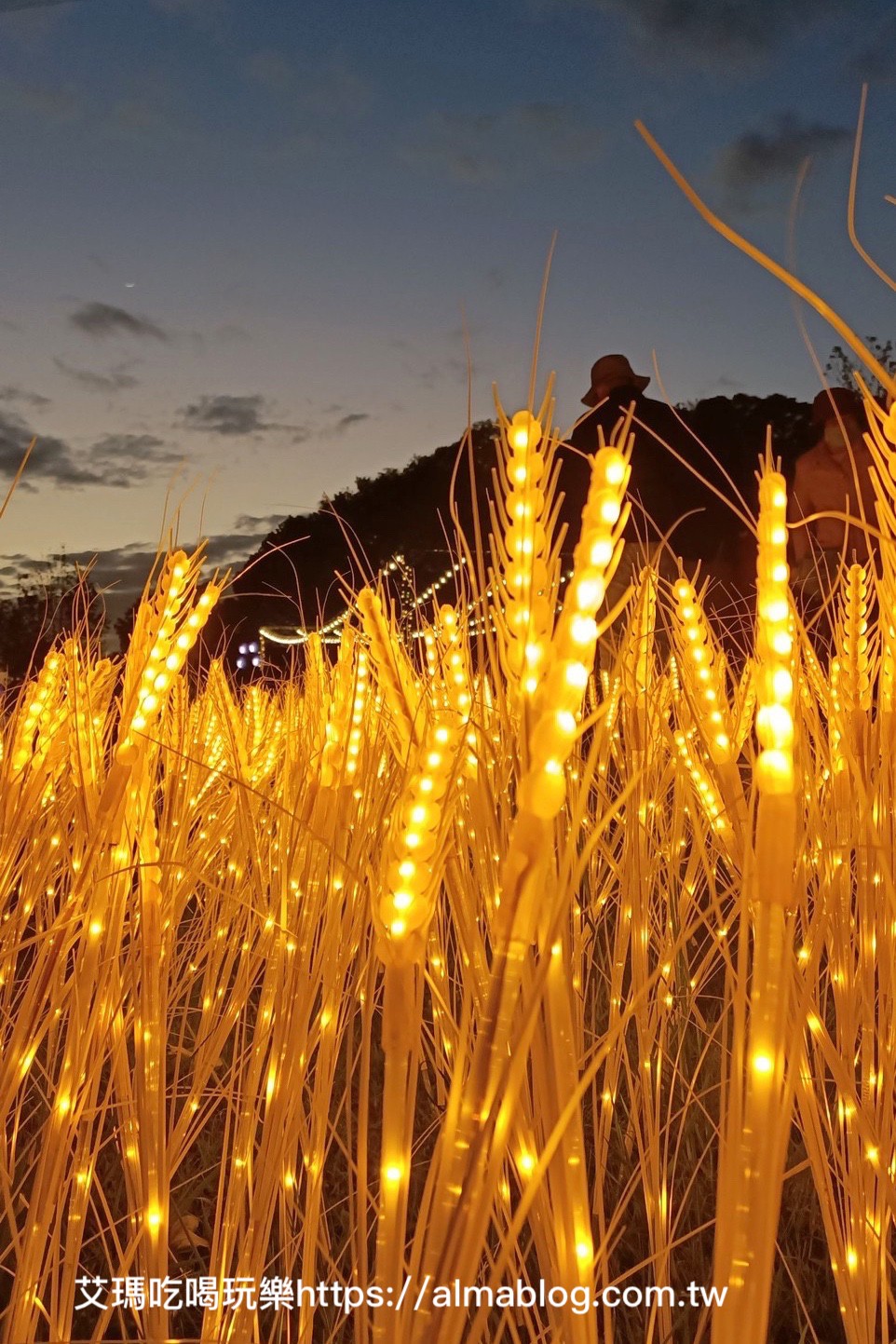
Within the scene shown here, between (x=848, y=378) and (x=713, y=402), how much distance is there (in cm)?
1041

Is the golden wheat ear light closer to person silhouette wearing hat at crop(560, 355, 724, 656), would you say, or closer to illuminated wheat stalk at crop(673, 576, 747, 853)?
illuminated wheat stalk at crop(673, 576, 747, 853)

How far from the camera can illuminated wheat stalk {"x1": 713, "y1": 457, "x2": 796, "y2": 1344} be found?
453 mm

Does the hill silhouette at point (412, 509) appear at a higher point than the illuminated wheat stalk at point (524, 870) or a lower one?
higher

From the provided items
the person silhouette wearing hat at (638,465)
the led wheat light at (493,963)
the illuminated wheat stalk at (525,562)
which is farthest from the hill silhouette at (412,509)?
the illuminated wheat stalk at (525,562)

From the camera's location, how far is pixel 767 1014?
1.52 feet

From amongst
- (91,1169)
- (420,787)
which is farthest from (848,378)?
(91,1169)

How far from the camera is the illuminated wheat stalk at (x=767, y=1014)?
0.45m

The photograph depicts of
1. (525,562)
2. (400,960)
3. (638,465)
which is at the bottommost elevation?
(400,960)

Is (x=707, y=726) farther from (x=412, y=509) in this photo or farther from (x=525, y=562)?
(x=412, y=509)

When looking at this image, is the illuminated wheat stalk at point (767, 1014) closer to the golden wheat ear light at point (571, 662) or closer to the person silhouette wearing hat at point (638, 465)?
the golden wheat ear light at point (571, 662)

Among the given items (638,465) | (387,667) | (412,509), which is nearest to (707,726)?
(387,667)

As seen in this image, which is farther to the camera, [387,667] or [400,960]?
[387,667]

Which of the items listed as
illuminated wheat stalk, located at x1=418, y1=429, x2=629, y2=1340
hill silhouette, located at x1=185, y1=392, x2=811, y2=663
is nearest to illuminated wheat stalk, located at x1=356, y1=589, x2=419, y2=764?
illuminated wheat stalk, located at x1=418, y1=429, x2=629, y2=1340

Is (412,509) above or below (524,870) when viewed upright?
above
